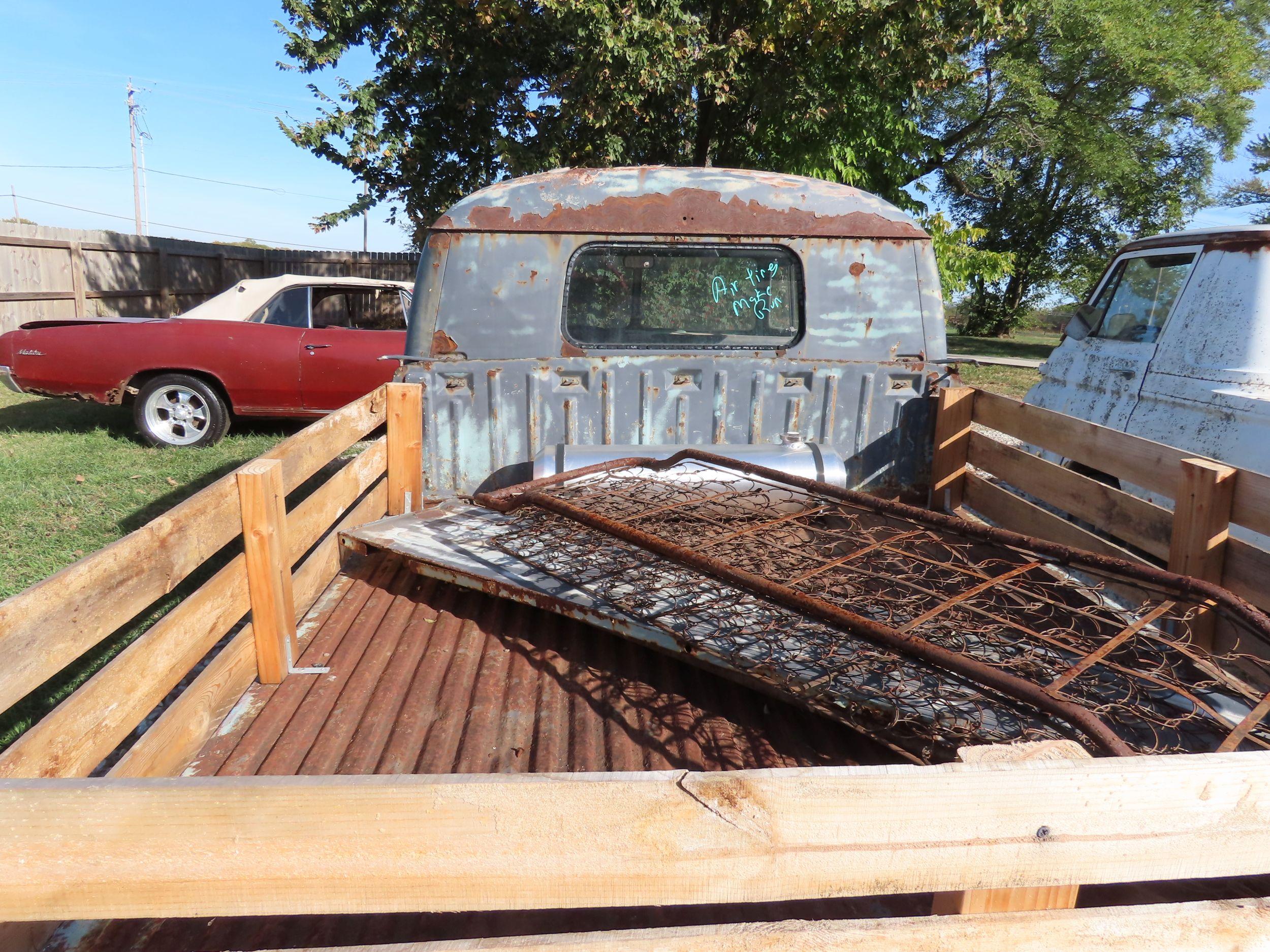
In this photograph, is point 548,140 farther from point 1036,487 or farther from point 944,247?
point 1036,487

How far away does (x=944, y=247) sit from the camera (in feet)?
39.8

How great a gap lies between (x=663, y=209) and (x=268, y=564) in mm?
2421

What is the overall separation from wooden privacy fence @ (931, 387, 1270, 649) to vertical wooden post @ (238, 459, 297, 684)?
10.0 ft

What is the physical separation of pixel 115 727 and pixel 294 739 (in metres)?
0.51

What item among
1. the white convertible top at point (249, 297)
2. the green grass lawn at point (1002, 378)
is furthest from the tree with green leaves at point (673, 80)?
the white convertible top at point (249, 297)

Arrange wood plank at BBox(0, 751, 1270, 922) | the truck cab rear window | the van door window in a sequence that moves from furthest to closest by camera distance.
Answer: the van door window
the truck cab rear window
wood plank at BBox(0, 751, 1270, 922)

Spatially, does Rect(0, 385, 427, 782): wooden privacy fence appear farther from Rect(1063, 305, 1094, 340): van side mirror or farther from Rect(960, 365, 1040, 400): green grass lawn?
Rect(960, 365, 1040, 400): green grass lawn

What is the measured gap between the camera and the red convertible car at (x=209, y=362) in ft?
25.4

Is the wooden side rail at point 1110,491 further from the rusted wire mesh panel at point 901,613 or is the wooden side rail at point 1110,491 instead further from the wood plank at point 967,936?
the wood plank at point 967,936

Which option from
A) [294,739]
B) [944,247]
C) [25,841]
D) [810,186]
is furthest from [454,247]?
[944,247]

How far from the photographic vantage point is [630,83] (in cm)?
938

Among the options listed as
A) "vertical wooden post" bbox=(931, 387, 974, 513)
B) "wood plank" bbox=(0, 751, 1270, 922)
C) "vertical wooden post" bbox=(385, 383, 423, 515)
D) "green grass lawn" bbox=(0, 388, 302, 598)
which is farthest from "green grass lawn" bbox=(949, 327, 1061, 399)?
"green grass lawn" bbox=(0, 388, 302, 598)

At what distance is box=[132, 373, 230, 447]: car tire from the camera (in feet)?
26.1

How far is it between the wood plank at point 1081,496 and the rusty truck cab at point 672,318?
1.20 ft
